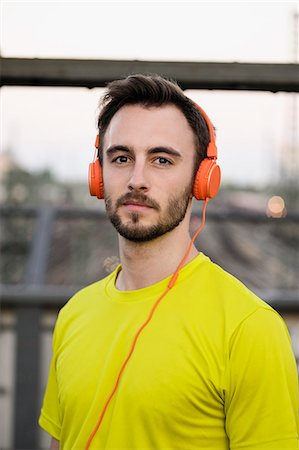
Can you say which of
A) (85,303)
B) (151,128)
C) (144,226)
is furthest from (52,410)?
(151,128)

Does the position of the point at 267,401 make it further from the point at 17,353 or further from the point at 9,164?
the point at 9,164

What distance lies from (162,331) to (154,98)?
2.07ft

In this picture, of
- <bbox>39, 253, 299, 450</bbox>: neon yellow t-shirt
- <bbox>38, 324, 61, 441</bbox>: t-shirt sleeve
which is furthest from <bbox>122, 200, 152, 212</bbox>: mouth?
<bbox>38, 324, 61, 441</bbox>: t-shirt sleeve

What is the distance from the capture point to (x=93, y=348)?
182 cm

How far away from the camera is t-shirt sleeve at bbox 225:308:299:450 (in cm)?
155

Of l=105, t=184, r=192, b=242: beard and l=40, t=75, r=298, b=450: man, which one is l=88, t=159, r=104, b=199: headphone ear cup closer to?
l=40, t=75, r=298, b=450: man

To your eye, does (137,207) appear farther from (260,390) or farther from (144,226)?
(260,390)

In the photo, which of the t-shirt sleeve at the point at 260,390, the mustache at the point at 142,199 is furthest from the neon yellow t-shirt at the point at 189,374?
the mustache at the point at 142,199

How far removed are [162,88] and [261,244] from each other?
2663cm

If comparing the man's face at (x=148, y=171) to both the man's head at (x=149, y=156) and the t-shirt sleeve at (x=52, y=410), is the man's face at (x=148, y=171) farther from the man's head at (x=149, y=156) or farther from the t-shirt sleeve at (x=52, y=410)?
the t-shirt sleeve at (x=52, y=410)

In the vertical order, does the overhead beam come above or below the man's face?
above

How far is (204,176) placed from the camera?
1.84 meters

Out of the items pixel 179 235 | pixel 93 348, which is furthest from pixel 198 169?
pixel 93 348

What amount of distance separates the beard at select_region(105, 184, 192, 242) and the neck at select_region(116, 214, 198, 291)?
44 mm
